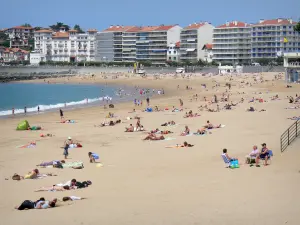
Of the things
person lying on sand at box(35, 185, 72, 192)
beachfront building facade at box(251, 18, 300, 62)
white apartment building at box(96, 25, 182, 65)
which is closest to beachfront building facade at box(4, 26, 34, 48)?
white apartment building at box(96, 25, 182, 65)

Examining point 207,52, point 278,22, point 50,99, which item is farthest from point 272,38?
point 50,99

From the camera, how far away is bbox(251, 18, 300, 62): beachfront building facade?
312ft

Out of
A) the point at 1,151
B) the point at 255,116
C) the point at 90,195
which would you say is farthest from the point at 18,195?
the point at 255,116

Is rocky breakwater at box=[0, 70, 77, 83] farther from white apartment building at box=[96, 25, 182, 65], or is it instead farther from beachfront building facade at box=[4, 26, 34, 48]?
beachfront building facade at box=[4, 26, 34, 48]

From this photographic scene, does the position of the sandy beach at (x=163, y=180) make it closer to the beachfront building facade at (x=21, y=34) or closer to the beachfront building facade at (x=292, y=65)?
the beachfront building facade at (x=292, y=65)

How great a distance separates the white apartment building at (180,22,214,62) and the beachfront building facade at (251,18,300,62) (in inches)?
551

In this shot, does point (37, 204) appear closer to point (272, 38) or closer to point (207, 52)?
point (272, 38)

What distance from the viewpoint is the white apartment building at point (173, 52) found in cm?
11500

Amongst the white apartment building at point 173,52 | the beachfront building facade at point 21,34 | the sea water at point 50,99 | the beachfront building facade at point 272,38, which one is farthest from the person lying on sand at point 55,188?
the beachfront building facade at point 21,34

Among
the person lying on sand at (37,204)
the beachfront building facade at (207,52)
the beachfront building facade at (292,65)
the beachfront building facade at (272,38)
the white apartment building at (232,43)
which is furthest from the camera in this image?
the beachfront building facade at (207,52)

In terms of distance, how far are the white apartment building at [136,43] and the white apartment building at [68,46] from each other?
125 inches

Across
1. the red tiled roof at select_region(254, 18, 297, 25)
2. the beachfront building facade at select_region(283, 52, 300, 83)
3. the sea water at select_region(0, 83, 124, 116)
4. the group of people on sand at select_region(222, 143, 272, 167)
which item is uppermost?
the red tiled roof at select_region(254, 18, 297, 25)

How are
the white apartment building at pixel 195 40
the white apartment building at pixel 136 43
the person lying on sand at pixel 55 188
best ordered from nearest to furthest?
the person lying on sand at pixel 55 188 → the white apartment building at pixel 195 40 → the white apartment building at pixel 136 43

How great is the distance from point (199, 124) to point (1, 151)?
9.33 meters
